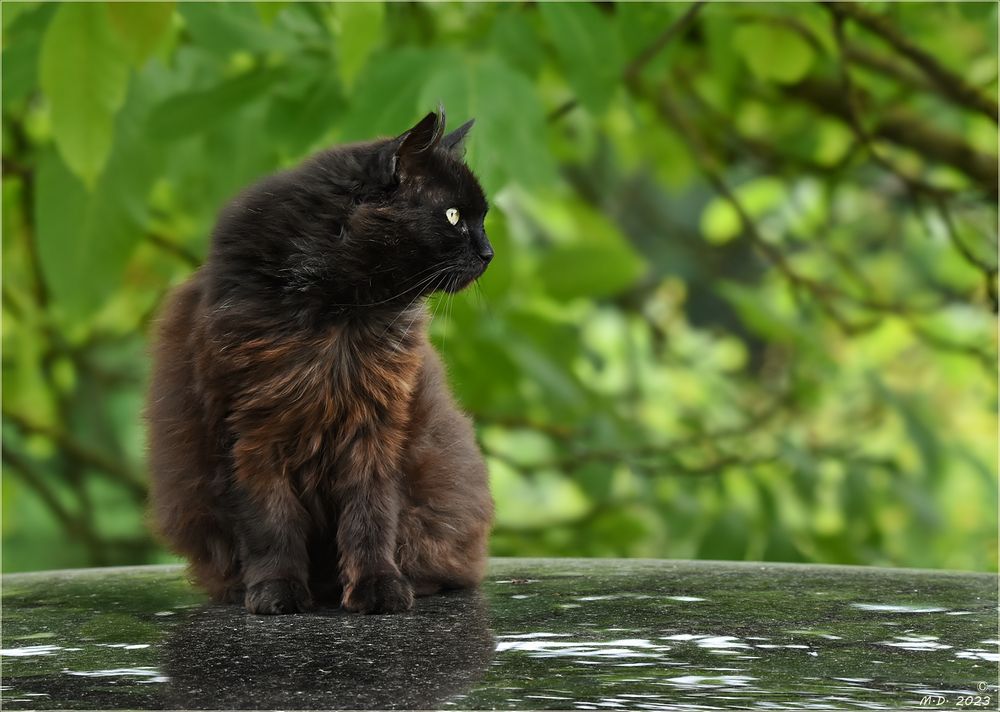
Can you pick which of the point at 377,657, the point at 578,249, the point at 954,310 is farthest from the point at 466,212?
the point at 954,310

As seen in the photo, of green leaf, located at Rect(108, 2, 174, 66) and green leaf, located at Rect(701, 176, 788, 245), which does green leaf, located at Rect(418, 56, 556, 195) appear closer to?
green leaf, located at Rect(108, 2, 174, 66)

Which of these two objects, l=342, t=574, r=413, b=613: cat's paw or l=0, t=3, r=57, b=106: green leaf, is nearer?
l=342, t=574, r=413, b=613: cat's paw

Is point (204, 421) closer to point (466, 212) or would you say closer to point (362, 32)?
point (466, 212)

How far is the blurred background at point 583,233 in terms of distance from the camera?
10.4ft

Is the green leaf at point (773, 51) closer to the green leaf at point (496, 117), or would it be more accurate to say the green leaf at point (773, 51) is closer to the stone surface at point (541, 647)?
the green leaf at point (496, 117)

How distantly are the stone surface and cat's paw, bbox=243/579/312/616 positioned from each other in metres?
0.04

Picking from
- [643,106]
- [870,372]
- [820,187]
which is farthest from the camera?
[820,187]

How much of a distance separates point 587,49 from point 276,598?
158 cm

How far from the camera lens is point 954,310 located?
684cm

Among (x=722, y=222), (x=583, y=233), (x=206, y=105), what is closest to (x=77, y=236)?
(x=206, y=105)

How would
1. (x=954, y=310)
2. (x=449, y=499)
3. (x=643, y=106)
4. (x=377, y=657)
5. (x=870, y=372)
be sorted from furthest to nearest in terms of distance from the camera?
(x=954, y=310)
(x=643, y=106)
(x=870, y=372)
(x=449, y=499)
(x=377, y=657)

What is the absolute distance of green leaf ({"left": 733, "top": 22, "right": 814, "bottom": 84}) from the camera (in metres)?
4.04

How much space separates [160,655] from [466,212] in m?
1.07

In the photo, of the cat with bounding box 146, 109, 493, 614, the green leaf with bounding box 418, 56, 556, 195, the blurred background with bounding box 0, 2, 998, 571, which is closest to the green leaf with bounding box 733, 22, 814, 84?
the blurred background with bounding box 0, 2, 998, 571
